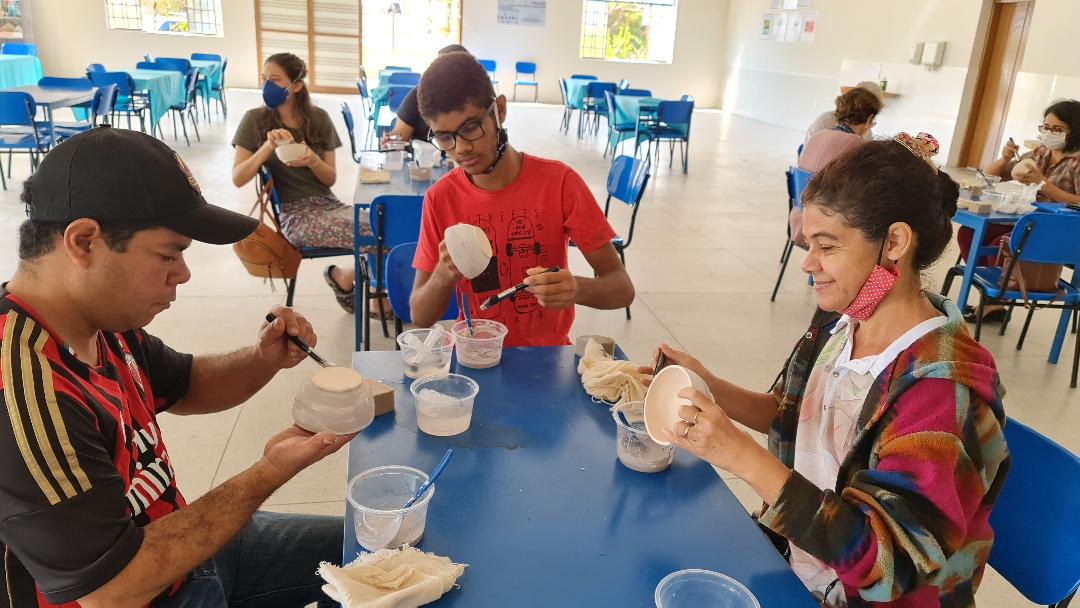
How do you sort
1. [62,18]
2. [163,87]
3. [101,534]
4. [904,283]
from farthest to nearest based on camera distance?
[62,18] → [163,87] → [904,283] → [101,534]

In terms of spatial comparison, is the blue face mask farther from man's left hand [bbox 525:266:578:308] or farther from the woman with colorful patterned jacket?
the woman with colorful patterned jacket

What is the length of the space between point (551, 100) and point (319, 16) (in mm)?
5260

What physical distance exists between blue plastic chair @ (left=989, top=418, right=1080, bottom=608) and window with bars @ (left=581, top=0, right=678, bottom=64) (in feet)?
51.9

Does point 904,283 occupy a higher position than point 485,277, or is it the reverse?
point 904,283

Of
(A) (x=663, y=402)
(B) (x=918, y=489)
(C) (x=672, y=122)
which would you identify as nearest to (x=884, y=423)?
(B) (x=918, y=489)

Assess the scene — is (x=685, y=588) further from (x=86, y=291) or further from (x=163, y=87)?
(x=163, y=87)

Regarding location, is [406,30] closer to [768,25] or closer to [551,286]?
[768,25]

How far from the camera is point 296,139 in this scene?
13.0 feet

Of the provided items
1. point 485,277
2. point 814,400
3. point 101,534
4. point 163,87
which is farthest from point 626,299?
point 163,87

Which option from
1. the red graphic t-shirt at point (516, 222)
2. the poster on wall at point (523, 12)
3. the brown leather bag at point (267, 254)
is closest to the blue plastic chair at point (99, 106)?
the brown leather bag at point (267, 254)

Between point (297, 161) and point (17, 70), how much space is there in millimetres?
9431

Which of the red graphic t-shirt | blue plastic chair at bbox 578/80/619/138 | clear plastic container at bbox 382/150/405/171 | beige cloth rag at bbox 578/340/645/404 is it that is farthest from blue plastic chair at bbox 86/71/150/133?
beige cloth rag at bbox 578/340/645/404

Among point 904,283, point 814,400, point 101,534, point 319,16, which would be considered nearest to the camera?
point 101,534

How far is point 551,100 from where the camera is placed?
16266 mm
